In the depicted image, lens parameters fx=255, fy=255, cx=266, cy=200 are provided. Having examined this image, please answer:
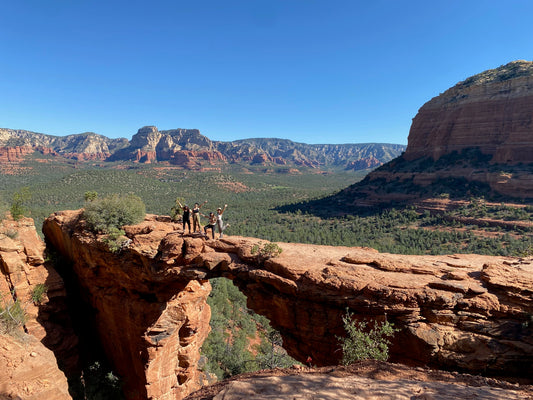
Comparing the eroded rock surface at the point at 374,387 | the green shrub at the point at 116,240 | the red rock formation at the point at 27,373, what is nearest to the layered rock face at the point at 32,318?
the red rock formation at the point at 27,373

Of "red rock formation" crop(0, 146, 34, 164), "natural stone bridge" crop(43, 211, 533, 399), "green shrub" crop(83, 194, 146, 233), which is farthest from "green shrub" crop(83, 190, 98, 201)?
"red rock formation" crop(0, 146, 34, 164)

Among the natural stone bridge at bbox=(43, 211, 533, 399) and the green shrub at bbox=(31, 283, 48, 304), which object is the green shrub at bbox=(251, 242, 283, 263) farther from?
the green shrub at bbox=(31, 283, 48, 304)

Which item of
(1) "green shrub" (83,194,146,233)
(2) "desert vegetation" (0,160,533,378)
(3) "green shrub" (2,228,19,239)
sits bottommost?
(2) "desert vegetation" (0,160,533,378)

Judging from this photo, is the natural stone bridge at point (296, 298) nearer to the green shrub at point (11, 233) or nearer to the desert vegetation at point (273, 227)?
the desert vegetation at point (273, 227)

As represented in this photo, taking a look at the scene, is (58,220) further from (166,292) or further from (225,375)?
(225,375)

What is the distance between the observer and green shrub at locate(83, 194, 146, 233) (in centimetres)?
1332

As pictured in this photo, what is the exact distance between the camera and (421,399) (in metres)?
4.37

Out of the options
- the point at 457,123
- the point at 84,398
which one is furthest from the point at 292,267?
the point at 457,123

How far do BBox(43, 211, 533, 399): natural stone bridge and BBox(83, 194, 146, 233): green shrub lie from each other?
647 millimetres

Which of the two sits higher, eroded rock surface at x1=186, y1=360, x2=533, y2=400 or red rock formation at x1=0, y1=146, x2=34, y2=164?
red rock formation at x1=0, y1=146, x2=34, y2=164

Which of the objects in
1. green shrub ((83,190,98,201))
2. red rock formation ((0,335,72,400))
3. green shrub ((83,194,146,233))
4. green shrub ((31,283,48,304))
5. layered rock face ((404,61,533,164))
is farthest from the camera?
layered rock face ((404,61,533,164))

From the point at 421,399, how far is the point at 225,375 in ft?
56.0

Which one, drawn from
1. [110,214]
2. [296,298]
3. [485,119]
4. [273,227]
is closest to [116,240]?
[110,214]

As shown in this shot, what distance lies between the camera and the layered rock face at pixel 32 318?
25.3ft
